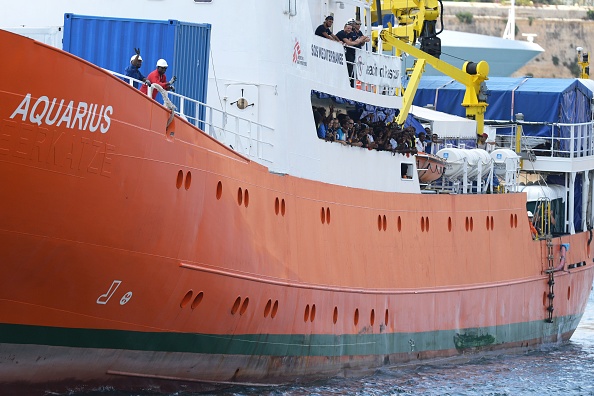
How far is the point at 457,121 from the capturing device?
30516mm

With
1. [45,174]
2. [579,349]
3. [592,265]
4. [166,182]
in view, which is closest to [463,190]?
[579,349]

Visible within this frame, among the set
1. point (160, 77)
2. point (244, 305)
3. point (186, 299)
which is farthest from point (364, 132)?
point (186, 299)

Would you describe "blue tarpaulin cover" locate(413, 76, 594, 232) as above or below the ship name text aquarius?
above

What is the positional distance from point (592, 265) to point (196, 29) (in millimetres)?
17745

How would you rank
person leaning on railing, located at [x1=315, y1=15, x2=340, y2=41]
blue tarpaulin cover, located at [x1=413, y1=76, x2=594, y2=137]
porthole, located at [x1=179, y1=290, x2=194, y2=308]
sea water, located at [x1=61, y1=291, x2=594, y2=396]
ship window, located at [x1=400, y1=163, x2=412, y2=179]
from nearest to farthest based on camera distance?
porthole, located at [x1=179, y1=290, x2=194, y2=308] → sea water, located at [x1=61, y1=291, x2=594, y2=396] → person leaning on railing, located at [x1=315, y1=15, x2=340, y2=41] → ship window, located at [x1=400, y1=163, x2=412, y2=179] → blue tarpaulin cover, located at [x1=413, y1=76, x2=594, y2=137]

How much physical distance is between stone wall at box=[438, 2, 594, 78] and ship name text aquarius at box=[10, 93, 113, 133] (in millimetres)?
95219

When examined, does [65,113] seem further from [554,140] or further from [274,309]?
[554,140]

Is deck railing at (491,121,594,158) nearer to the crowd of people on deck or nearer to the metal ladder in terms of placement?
the metal ladder

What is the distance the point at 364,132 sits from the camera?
23031 mm

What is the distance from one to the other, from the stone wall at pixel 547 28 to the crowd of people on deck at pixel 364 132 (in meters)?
85.7

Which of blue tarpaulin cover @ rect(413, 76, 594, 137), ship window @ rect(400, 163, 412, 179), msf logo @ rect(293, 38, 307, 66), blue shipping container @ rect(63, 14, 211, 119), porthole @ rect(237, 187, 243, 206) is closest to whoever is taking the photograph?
porthole @ rect(237, 187, 243, 206)

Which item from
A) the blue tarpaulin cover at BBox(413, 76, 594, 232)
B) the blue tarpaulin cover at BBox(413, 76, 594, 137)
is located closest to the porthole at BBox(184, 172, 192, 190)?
the blue tarpaulin cover at BBox(413, 76, 594, 232)

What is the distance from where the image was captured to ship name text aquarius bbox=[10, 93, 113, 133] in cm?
1433

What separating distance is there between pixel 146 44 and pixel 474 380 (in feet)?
29.5
